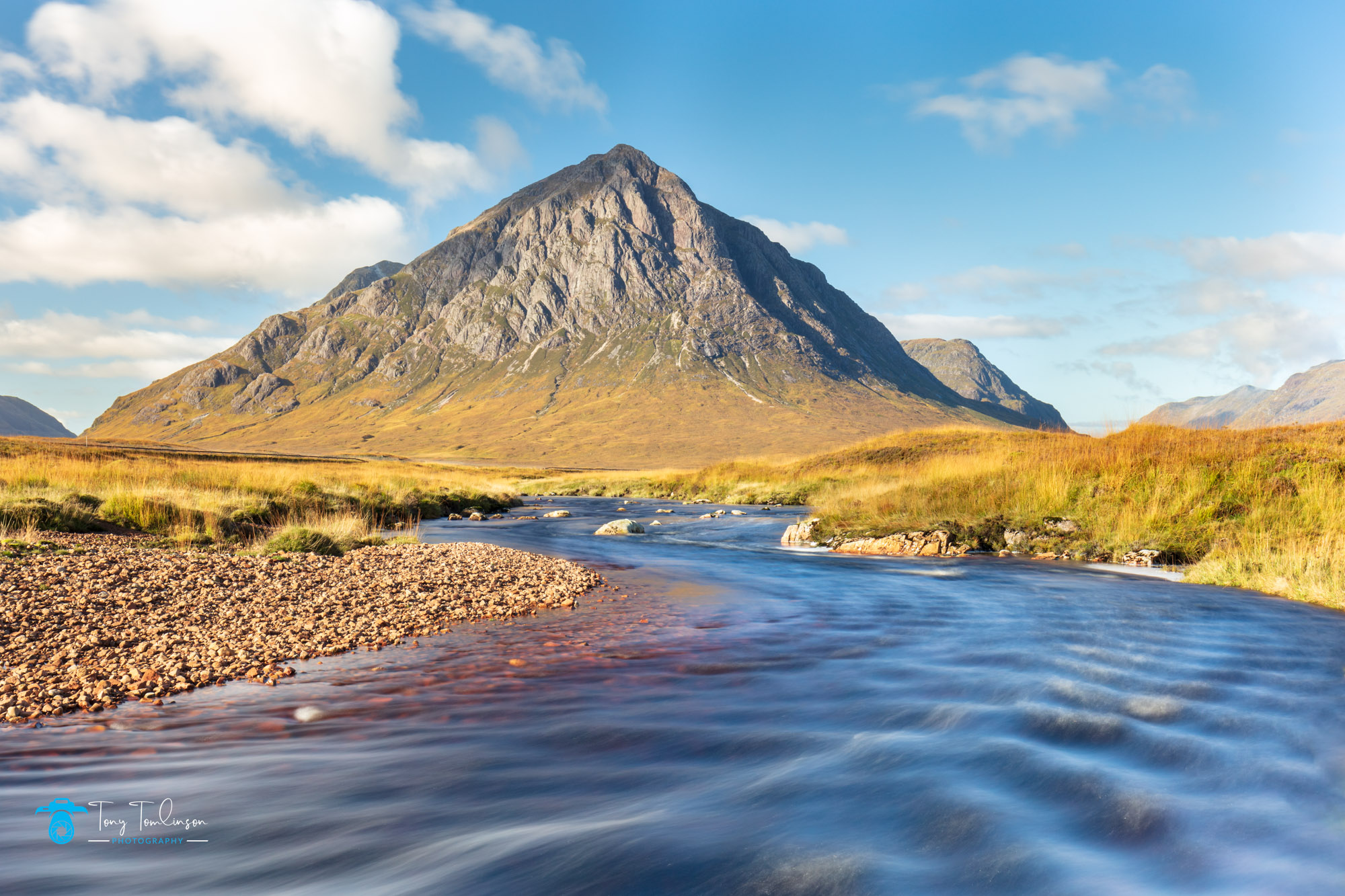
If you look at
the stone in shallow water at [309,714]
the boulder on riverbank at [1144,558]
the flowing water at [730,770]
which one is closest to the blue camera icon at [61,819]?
the flowing water at [730,770]

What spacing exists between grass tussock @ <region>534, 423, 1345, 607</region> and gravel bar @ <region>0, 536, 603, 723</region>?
10615mm

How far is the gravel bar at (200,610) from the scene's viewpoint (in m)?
6.66

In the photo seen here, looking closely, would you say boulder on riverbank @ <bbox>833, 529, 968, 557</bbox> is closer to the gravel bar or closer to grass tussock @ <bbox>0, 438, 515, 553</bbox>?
the gravel bar

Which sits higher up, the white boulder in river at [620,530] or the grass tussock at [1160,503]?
the grass tussock at [1160,503]

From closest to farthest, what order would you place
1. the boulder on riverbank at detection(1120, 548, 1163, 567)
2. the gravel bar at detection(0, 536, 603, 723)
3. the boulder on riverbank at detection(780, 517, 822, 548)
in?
1. the gravel bar at detection(0, 536, 603, 723)
2. the boulder on riverbank at detection(1120, 548, 1163, 567)
3. the boulder on riverbank at detection(780, 517, 822, 548)

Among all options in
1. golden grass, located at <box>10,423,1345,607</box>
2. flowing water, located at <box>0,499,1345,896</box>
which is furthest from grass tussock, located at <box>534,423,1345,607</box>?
flowing water, located at <box>0,499,1345,896</box>

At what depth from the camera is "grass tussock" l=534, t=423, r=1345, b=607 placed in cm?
1245

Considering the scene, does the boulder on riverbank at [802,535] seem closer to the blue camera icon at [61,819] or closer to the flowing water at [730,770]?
the flowing water at [730,770]

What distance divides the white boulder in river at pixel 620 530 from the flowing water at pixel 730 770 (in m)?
17.6

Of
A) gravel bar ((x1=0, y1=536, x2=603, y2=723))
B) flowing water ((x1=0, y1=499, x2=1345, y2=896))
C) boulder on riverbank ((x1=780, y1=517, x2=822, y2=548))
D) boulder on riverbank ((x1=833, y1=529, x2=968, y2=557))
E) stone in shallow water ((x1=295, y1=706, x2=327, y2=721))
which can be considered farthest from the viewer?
boulder on riverbank ((x1=780, y1=517, x2=822, y2=548))

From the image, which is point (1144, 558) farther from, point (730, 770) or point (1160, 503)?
point (730, 770)

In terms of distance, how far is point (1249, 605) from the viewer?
1076 centimetres

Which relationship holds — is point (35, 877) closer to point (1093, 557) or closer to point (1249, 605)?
point (1249, 605)

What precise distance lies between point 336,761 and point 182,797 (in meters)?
0.94
